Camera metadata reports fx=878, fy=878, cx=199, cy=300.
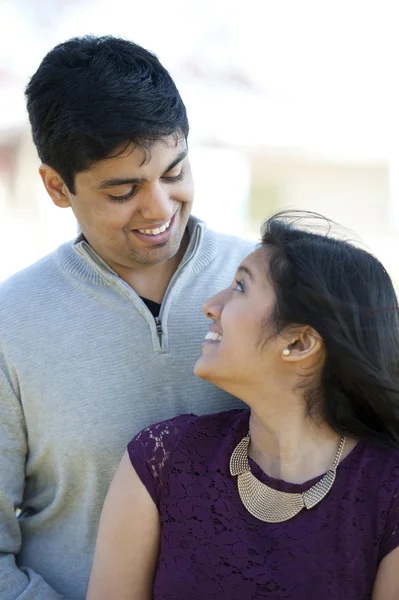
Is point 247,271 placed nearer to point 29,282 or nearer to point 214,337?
point 214,337

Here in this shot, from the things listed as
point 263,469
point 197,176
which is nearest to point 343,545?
point 263,469

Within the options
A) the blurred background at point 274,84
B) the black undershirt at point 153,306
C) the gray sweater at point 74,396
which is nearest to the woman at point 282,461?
the gray sweater at point 74,396

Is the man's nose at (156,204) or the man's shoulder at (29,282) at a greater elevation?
the man's nose at (156,204)

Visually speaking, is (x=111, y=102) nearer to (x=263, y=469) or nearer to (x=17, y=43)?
(x=263, y=469)

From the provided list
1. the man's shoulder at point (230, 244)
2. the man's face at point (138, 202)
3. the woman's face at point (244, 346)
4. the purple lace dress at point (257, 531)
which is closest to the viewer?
the purple lace dress at point (257, 531)

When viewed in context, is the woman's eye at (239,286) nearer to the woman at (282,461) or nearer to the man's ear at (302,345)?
the woman at (282,461)

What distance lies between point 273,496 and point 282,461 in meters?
0.08

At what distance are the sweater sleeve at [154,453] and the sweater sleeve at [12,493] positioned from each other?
316 mm

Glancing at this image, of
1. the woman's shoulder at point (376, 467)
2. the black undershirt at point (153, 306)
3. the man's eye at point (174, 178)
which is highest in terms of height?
the man's eye at point (174, 178)

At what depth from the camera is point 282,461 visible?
1652 millimetres

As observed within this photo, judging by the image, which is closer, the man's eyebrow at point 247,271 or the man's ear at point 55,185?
the man's eyebrow at point 247,271

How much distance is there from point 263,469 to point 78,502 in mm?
464

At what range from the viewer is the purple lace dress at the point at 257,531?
1521 millimetres

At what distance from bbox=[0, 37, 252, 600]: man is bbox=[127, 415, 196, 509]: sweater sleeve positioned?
0.16 m
